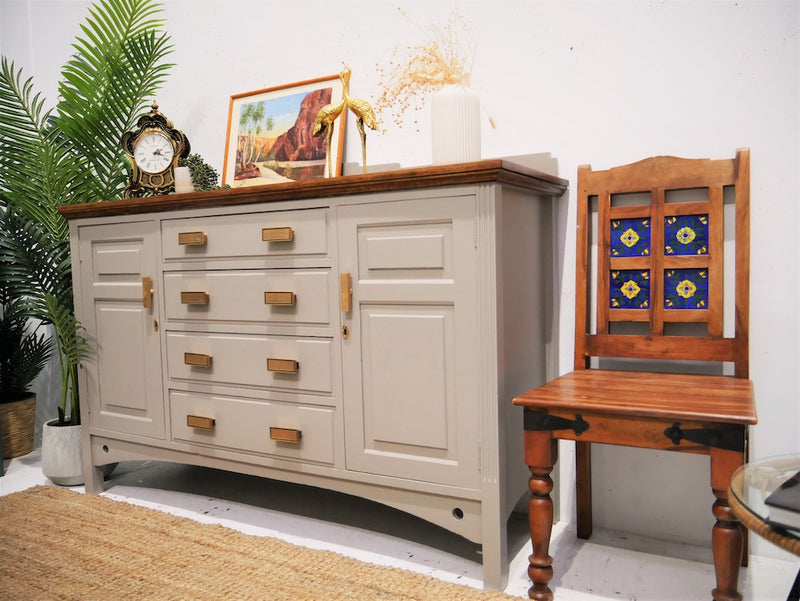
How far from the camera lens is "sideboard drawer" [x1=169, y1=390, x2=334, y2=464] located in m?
2.05

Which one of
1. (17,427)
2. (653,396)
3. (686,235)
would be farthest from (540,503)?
(17,427)

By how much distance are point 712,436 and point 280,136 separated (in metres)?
Answer: 1.99

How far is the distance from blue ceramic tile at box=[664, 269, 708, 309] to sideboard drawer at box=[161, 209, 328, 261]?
1.02 meters

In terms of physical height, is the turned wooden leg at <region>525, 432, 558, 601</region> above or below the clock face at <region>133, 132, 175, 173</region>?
below

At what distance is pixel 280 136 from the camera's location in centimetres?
271

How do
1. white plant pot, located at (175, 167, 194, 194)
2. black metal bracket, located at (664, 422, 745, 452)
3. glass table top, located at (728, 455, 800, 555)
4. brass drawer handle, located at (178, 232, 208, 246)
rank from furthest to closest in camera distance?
white plant pot, located at (175, 167, 194, 194), brass drawer handle, located at (178, 232, 208, 246), black metal bracket, located at (664, 422, 745, 452), glass table top, located at (728, 455, 800, 555)

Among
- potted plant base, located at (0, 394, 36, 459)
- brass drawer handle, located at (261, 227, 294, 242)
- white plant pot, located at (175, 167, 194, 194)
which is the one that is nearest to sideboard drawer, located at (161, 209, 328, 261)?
brass drawer handle, located at (261, 227, 294, 242)

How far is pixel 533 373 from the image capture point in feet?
6.76

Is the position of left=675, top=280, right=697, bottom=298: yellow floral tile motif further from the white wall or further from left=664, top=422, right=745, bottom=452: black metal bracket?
left=664, top=422, right=745, bottom=452: black metal bracket

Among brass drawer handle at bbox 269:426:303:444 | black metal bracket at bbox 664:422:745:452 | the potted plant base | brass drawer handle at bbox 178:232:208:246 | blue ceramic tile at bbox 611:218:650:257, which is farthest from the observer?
the potted plant base

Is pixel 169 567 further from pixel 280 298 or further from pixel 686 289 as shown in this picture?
pixel 686 289

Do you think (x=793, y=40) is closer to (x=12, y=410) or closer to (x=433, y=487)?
(x=433, y=487)

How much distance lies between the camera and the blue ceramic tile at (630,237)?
1967 millimetres

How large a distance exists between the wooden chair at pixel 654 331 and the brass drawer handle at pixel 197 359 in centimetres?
112
